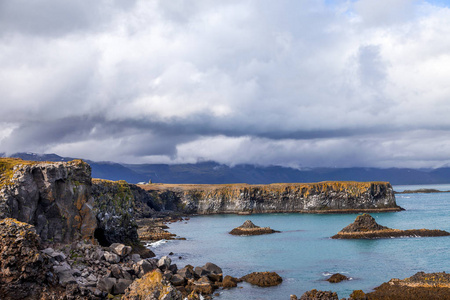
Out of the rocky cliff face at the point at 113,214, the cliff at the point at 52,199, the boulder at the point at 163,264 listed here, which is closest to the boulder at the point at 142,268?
the boulder at the point at 163,264

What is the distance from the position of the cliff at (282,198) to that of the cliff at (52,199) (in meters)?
110

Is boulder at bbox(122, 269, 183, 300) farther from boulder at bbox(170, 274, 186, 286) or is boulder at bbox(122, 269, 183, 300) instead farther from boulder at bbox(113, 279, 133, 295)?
boulder at bbox(170, 274, 186, 286)

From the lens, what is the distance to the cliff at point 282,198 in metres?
146

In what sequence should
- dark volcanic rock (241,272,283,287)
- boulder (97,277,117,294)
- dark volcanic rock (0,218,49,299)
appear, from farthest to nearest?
dark volcanic rock (241,272,283,287), boulder (97,277,117,294), dark volcanic rock (0,218,49,299)

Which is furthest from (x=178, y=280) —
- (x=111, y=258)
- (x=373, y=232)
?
(x=373, y=232)

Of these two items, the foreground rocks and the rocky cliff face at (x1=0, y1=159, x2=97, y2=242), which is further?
the rocky cliff face at (x1=0, y1=159, x2=97, y2=242)

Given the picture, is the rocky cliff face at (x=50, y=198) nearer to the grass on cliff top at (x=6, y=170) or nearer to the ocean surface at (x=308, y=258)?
the grass on cliff top at (x=6, y=170)

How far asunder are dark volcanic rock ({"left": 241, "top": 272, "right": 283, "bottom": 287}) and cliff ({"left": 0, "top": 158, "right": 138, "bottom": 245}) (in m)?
19.7

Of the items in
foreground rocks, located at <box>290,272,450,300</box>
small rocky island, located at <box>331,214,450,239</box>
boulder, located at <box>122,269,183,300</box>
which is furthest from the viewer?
small rocky island, located at <box>331,214,450,239</box>

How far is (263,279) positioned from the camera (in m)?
41.2

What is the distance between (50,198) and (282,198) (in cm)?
12422

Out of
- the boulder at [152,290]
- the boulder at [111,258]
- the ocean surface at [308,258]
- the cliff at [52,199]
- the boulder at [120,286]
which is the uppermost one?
the cliff at [52,199]

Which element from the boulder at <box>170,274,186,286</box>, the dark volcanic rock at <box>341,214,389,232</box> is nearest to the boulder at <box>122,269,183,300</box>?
the boulder at <box>170,274,186,286</box>

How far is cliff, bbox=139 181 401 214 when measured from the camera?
146 metres
